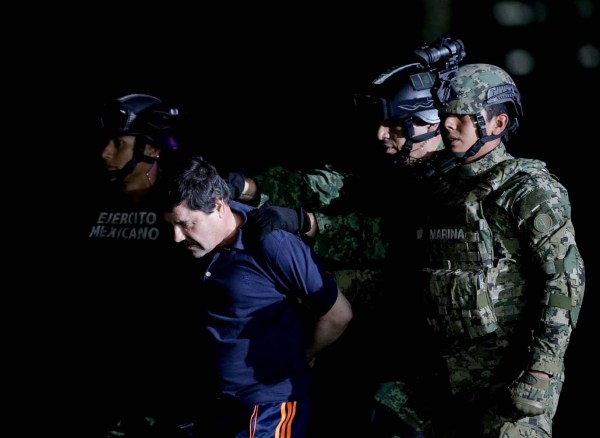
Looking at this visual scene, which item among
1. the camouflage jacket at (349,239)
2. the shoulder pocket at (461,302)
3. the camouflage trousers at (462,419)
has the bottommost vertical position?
the camouflage trousers at (462,419)

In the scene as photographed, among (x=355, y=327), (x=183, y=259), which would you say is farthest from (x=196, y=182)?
(x=355, y=327)

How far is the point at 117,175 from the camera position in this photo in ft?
12.1

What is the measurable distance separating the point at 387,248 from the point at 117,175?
164cm

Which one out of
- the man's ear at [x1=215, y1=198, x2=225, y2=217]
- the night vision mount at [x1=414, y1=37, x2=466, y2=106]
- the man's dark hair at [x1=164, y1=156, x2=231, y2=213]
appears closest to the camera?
the man's dark hair at [x1=164, y1=156, x2=231, y2=213]

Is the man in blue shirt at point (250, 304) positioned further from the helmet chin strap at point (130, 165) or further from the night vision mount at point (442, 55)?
the night vision mount at point (442, 55)

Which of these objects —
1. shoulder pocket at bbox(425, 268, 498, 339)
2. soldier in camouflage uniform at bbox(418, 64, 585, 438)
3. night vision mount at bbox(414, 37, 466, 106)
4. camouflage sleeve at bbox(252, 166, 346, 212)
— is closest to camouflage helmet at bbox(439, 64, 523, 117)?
soldier in camouflage uniform at bbox(418, 64, 585, 438)

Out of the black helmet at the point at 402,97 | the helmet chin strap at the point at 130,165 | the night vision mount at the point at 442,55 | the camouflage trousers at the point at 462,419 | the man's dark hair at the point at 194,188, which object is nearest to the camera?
the camouflage trousers at the point at 462,419

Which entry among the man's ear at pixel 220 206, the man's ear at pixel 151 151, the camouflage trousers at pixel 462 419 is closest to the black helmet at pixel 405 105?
the man's ear at pixel 220 206

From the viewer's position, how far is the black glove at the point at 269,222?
2744 mm

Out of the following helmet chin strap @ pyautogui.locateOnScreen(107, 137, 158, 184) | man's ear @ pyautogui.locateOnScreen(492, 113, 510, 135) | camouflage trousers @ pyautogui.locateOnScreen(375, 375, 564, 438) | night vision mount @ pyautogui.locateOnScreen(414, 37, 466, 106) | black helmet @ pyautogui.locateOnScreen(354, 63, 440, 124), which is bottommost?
camouflage trousers @ pyautogui.locateOnScreen(375, 375, 564, 438)

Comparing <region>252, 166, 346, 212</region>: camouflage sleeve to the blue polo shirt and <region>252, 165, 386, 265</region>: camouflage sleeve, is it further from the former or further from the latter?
the blue polo shirt

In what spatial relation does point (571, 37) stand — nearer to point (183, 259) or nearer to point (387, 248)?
point (387, 248)

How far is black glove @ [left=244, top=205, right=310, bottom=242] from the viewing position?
274 cm

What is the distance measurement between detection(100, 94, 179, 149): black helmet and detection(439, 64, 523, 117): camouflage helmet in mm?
1786
